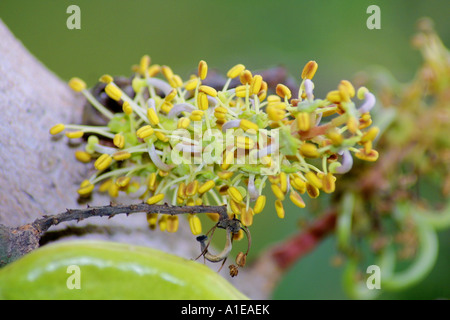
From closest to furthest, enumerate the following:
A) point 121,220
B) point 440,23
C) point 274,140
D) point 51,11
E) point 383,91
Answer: point 274,140, point 121,220, point 383,91, point 51,11, point 440,23

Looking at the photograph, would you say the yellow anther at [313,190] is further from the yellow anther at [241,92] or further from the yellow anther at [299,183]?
the yellow anther at [241,92]

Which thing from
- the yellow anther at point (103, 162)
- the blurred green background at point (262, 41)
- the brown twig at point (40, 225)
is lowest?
the brown twig at point (40, 225)

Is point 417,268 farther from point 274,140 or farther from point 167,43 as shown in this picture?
point 167,43

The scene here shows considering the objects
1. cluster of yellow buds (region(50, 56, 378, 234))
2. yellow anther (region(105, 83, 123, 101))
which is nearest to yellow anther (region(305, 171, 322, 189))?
cluster of yellow buds (region(50, 56, 378, 234))

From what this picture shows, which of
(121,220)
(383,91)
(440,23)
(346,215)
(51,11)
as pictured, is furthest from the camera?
(440,23)

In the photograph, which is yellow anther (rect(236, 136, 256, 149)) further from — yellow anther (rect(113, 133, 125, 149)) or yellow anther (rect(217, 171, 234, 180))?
yellow anther (rect(113, 133, 125, 149))

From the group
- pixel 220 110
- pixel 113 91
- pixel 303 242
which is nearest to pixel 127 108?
pixel 113 91

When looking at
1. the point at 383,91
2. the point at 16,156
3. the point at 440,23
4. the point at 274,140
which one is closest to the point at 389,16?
the point at 440,23

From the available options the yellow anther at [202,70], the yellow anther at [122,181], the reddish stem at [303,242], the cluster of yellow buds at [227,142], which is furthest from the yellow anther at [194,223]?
the reddish stem at [303,242]
